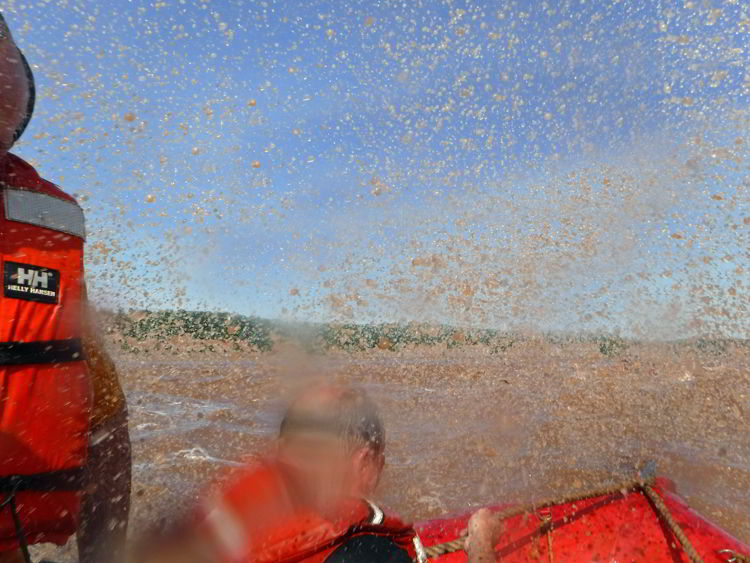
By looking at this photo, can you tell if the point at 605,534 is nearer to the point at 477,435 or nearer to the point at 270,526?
the point at 270,526

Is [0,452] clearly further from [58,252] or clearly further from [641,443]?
[641,443]

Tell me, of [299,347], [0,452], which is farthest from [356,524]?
[299,347]

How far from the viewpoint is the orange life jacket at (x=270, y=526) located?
1387mm

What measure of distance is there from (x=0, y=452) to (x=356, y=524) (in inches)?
44.6

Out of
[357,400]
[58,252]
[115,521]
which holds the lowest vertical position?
[115,521]

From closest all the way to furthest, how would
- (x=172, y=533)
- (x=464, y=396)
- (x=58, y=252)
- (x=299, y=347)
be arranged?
1. (x=172, y=533)
2. (x=58, y=252)
3. (x=299, y=347)
4. (x=464, y=396)

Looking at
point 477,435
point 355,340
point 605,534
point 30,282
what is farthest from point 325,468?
point 355,340

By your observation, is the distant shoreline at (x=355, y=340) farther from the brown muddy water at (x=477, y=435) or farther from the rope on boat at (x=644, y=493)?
the rope on boat at (x=644, y=493)

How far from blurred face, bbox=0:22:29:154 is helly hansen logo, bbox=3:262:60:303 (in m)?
0.41

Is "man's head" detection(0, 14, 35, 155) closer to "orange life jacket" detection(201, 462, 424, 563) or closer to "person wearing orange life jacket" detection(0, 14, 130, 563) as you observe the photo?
"person wearing orange life jacket" detection(0, 14, 130, 563)

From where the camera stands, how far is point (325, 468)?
1.60 meters

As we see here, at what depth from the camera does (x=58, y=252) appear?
197 centimetres

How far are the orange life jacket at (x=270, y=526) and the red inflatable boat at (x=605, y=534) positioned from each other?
7.55 feet

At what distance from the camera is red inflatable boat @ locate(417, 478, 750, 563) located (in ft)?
11.7
